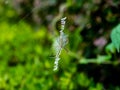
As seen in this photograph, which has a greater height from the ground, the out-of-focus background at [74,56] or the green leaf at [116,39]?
the green leaf at [116,39]

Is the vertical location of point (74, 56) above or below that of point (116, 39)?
below

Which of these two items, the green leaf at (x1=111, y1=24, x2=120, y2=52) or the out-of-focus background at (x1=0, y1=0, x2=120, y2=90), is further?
the out-of-focus background at (x1=0, y1=0, x2=120, y2=90)

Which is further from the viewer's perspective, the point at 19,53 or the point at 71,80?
the point at 19,53

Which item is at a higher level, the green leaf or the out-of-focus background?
the green leaf

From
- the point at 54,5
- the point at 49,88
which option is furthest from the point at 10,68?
the point at 54,5

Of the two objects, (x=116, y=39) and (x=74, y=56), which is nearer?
(x=116, y=39)

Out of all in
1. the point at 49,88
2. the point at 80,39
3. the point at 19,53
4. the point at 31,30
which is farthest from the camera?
the point at 31,30

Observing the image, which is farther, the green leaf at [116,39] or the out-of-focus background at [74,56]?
the out-of-focus background at [74,56]

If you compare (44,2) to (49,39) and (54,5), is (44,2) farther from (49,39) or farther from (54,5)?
(49,39)
